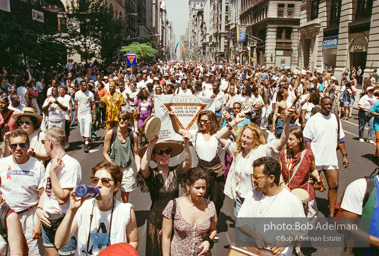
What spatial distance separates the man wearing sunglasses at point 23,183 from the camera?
3725 millimetres

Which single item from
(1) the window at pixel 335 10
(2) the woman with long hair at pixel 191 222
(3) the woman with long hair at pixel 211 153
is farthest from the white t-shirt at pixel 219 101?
(1) the window at pixel 335 10

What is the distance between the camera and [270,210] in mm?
3094

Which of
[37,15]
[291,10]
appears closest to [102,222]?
[37,15]

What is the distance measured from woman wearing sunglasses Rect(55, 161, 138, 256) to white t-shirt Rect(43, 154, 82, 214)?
0.75 meters

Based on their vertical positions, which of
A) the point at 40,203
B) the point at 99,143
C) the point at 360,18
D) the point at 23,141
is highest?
the point at 360,18

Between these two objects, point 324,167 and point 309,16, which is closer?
point 324,167

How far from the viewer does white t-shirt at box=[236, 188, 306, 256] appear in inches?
120

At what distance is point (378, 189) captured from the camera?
2.70 meters

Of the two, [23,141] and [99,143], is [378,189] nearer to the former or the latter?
[23,141]

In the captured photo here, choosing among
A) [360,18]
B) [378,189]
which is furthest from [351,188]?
[360,18]

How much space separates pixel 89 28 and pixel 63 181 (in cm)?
3186

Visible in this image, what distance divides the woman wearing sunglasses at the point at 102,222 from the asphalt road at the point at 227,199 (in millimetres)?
2027

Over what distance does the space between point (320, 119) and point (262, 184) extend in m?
2.85

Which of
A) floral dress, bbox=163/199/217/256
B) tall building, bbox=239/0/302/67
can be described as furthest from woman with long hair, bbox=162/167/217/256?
tall building, bbox=239/0/302/67
